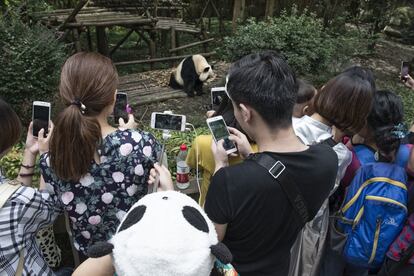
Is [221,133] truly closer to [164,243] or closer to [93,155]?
[93,155]

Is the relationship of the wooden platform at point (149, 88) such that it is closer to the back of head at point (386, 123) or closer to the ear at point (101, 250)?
the back of head at point (386, 123)

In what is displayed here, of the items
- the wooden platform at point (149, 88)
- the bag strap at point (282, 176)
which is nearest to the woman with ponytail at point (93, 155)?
the bag strap at point (282, 176)

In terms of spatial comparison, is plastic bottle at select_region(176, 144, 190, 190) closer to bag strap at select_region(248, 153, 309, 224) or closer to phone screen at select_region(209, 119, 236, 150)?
phone screen at select_region(209, 119, 236, 150)

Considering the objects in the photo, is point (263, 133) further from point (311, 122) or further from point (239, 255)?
point (311, 122)

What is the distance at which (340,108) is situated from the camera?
200 cm

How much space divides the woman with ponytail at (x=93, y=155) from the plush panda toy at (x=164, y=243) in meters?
0.61

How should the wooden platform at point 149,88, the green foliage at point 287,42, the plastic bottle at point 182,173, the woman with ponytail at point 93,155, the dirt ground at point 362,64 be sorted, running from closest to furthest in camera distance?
the woman with ponytail at point 93,155
the plastic bottle at point 182,173
the green foliage at point 287,42
the dirt ground at point 362,64
the wooden platform at point 149,88

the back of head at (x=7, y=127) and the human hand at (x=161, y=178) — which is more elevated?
the back of head at (x=7, y=127)

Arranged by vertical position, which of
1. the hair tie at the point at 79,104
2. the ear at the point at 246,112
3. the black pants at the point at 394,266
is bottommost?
the black pants at the point at 394,266

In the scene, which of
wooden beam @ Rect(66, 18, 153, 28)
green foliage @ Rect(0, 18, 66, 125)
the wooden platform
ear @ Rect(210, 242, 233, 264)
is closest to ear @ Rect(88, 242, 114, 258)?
ear @ Rect(210, 242, 233, 264)

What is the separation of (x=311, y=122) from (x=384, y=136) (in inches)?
15.5

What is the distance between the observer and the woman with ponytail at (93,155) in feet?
5.08

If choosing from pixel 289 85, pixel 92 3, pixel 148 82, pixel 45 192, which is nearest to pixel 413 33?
pixel 148 82

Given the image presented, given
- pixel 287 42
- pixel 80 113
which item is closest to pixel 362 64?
pixel 287 42
